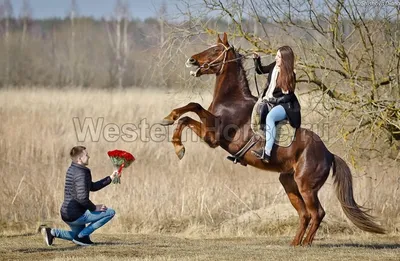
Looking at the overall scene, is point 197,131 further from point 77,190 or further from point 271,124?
point 77,190

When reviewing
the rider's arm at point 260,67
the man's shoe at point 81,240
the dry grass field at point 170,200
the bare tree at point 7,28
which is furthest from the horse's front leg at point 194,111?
the bare tree at point 7,28

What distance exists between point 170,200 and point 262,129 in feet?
15.6

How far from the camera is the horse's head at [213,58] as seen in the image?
11735 millimetres

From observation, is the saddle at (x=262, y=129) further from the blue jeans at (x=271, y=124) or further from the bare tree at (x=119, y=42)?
the bare tree at (x=119, y=42)

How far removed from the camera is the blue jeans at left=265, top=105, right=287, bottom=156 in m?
11.6

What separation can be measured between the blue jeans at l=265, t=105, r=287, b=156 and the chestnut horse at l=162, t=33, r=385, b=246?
16 centimetres

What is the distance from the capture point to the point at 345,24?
45.3 ft

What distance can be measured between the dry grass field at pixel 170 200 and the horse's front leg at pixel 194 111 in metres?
1.77

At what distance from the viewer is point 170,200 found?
16.0m

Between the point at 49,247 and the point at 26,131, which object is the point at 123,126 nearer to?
the point at 26,131

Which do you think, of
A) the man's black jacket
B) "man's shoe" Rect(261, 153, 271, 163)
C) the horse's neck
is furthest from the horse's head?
the man's black jacket

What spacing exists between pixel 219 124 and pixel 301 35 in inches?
125

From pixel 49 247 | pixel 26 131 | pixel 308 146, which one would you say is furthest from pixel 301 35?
pixel 26 131

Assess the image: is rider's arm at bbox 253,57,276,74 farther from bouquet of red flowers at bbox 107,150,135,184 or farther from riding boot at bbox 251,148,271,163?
bouquet of red flowers at bbox 107,150,135,184
